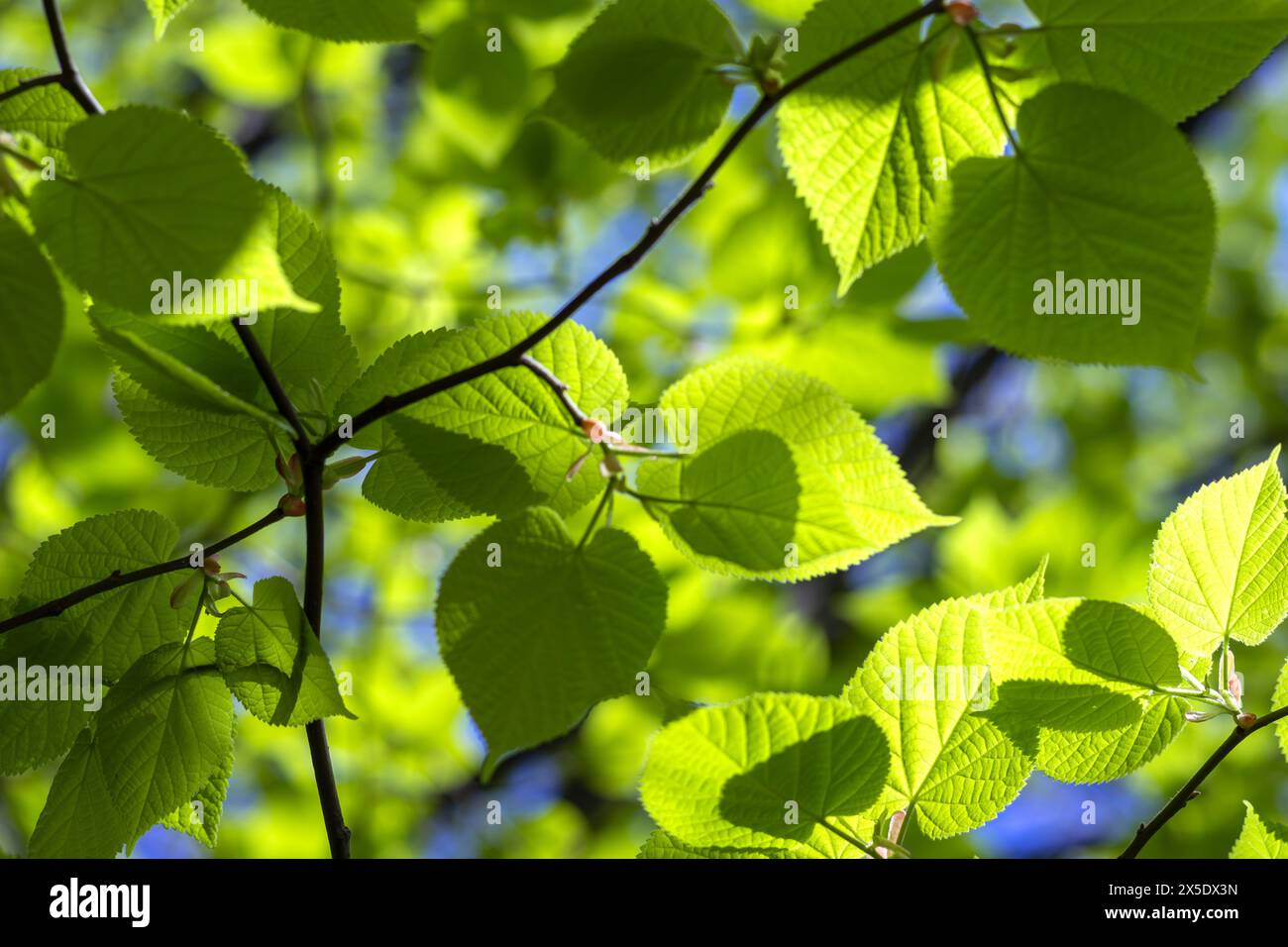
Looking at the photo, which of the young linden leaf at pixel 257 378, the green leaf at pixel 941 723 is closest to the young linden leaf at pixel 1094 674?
the green leaf at pixel 941 723

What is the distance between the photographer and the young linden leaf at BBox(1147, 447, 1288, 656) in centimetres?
73

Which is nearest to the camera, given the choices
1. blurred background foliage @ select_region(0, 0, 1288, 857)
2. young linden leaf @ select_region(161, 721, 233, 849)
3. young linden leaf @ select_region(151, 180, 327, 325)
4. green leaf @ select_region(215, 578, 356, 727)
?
young linden leaf @ select_region(151, 180, 327, 325)

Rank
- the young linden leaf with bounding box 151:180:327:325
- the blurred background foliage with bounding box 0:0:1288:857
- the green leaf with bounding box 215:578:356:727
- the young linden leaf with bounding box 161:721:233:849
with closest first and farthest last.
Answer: the young linden leaf with bounding box 151:180:327:325, the green leaf with bounding box 215:578:356:727, the young linden leaf with bounding box 161:721:233:849, the blurred background foliage with bounding box 0:0:1288:857

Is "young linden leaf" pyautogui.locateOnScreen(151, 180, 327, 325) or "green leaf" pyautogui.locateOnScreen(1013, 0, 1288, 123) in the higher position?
"green leaf" pyautogui.locateOnScreen(1013, 0, 1288, 123)

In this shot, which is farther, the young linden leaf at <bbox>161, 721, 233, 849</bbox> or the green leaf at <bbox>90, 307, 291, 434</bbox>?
the young linden leaf at <bbox>161, 721, 233, 849</bbox>

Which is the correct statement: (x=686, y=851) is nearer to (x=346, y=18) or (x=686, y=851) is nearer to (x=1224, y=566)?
(x=1224, y=566)

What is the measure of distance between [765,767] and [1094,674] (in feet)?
0.74

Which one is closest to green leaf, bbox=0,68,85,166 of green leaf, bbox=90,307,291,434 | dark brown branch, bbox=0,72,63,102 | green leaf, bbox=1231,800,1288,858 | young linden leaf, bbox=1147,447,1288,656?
dark brown branch, bbox=0,72,63,102

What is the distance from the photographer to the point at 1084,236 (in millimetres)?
575

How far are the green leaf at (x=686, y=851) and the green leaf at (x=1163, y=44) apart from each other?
0.50m

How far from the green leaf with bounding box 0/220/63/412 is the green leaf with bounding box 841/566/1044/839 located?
0.51m

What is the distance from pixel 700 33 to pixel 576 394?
0.78 ft

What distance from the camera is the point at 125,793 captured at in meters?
0.67

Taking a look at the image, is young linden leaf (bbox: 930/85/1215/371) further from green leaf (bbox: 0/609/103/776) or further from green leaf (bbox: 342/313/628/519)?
green leaf (bbox: 0/609/103/776)
